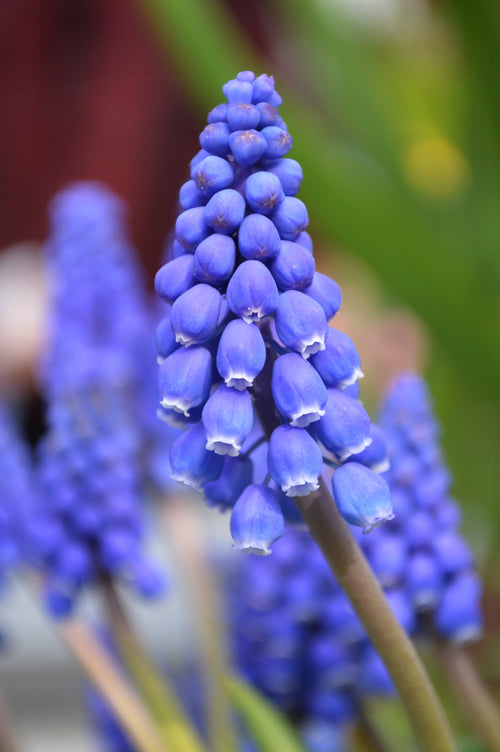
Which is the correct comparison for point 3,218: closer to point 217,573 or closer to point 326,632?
point 217,573

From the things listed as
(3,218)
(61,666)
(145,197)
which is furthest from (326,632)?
(3,218)

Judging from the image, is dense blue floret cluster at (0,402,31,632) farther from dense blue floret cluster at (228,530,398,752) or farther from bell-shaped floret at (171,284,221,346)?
bell-shaped floret at (171,284,221,346)

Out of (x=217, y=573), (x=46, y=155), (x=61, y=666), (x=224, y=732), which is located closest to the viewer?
(x=224, y=732)

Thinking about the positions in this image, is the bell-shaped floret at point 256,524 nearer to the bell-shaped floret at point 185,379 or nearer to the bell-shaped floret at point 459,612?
the bell-shaped floret at point 185,379

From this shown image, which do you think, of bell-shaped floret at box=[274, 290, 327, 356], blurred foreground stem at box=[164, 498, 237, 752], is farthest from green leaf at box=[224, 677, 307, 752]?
bell-shaped floret at box=[274, 290, 327, 356]

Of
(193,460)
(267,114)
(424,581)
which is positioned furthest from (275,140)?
(424,581)

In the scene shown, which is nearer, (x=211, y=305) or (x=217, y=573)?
(x=211, y=305)

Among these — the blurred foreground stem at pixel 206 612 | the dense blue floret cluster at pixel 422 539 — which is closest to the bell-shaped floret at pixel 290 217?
the dense blue floret cluster at pixel 422 539

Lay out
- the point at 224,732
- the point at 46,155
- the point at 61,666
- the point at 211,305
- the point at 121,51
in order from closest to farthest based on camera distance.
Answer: the point at 211,305 → the point at 224,732 → the point at 61,666 → the point at 121,51 → the point at 46,155
